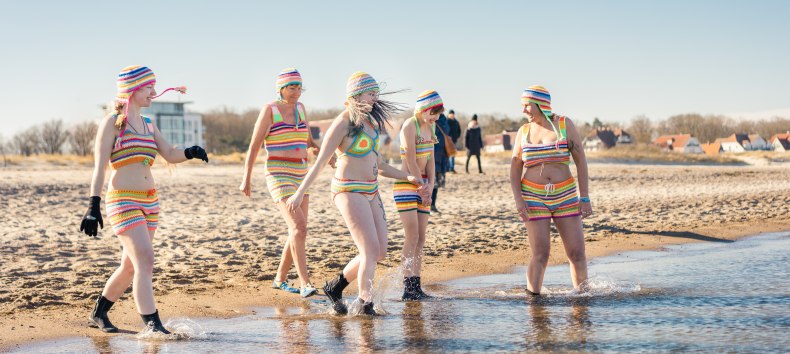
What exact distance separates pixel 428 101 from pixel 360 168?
124 cm

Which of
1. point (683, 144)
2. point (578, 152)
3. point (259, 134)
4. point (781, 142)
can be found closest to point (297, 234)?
point (259, 134)

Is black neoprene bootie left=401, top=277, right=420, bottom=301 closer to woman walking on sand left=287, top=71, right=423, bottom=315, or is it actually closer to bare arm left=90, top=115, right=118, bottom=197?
woman walking on sand left=287, top=71, right=423, bottom=315

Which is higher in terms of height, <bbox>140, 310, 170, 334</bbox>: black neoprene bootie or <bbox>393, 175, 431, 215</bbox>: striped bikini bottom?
<bbox>393, 175, 431, 215</bbox>: striped bikini bottom

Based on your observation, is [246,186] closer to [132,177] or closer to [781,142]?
[132,177]

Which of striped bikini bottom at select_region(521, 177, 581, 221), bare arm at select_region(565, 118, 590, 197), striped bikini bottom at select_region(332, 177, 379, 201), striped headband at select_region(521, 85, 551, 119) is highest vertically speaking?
striped headband at select_region(521, 85, 551, 119)

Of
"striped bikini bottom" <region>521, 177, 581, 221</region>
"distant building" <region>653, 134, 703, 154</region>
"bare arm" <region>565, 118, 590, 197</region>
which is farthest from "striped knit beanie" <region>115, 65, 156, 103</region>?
"distant building" <region>653, 134, 703, 154</region>

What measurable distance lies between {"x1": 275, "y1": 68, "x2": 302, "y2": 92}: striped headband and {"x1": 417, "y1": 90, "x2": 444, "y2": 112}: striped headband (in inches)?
41.3

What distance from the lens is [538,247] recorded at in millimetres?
7555

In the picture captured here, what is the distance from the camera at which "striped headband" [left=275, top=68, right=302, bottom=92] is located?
308 inches

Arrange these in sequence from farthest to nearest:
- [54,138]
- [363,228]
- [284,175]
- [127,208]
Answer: [54,138] → [284,175] → [363,228] → [127,208]

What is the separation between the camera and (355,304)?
7.05 metres

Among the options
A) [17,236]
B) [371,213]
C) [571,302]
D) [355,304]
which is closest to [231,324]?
[355,304]

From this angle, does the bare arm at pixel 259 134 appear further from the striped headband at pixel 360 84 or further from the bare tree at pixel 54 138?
the bare tree at pixel 54 138

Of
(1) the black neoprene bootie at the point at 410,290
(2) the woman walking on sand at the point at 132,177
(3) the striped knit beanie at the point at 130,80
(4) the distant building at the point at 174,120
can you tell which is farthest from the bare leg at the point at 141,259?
(4) the distant building at the point at 174,120
